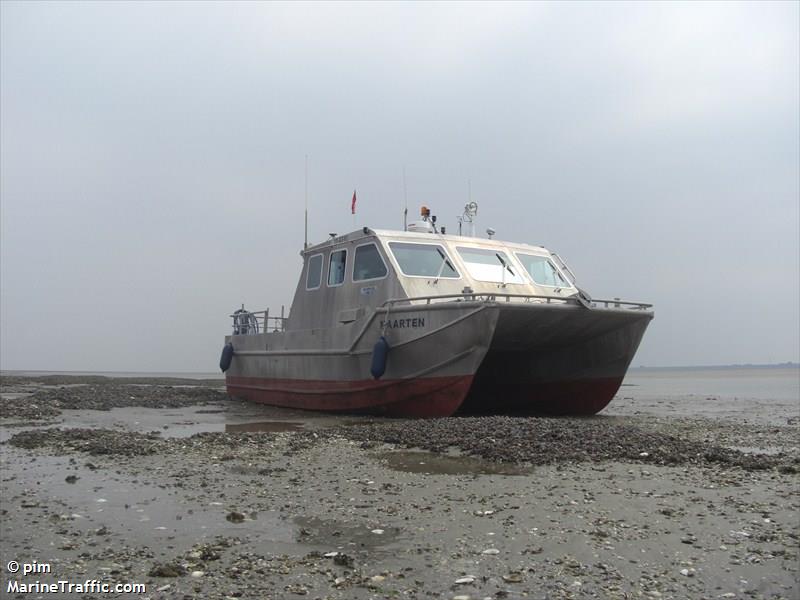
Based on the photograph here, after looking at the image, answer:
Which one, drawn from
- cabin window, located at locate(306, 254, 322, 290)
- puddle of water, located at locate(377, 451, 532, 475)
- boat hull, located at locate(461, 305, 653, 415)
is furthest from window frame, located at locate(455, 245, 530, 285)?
puddle of water, located at locate(377, 451, 532, 475)

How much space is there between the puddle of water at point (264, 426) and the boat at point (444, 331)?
1.64 m

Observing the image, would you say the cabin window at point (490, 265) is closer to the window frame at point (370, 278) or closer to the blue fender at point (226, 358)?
the window frame at point (370, 278)

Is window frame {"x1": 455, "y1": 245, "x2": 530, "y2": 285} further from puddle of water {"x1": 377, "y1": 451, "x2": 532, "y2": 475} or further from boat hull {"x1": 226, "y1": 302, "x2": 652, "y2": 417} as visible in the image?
puddle of water {"x1": 377, "y1": 451, "x2": 532, "y2": 475}

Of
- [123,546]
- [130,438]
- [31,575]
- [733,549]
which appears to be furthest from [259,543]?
[130,438]

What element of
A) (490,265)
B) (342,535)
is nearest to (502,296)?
(490,265)

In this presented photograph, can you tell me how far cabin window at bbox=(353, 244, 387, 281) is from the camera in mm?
12719

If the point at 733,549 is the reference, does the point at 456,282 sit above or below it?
above

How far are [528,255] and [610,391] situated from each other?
317 cm

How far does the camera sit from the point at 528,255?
46.5 ft

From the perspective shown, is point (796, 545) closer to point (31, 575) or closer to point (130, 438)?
point (31, 575)

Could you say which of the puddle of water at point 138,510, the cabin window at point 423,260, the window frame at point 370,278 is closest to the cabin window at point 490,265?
the cabin window at point 423,260

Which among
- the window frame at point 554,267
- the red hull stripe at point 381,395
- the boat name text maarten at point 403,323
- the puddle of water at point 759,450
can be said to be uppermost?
the window frame at point 554,267

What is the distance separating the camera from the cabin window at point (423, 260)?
1266 cm

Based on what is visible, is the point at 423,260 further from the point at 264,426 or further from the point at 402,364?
the point at 264,426
